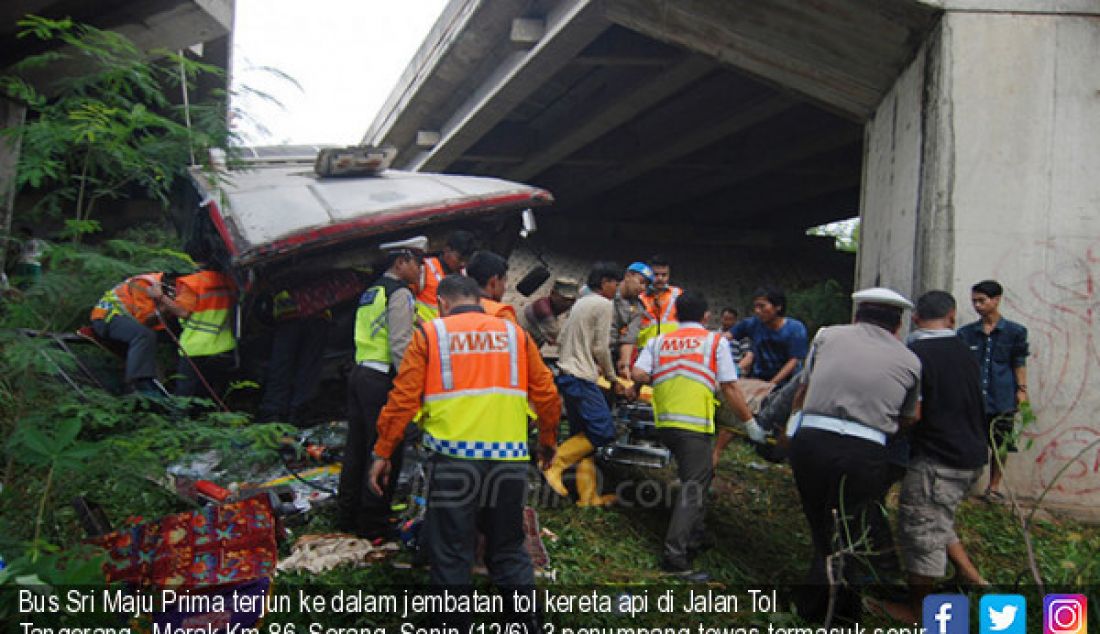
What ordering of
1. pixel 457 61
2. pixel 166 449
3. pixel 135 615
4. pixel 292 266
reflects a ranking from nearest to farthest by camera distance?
pixel 135 615 < pixel 166 449 < pixel 292 266 < pixel 457 61

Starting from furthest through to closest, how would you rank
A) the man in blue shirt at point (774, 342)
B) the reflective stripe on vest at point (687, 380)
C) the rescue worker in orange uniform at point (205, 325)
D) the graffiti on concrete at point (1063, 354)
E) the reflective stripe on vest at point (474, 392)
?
the man in blue shirt at point (774, 342)
the rescue worker in orange uniform at point (205, 325)
the graffiti on concrete at point (1063, 354)
the reflective stripe on vest at point (687, 380)
the reflective stripe on vest at point (474, 392)

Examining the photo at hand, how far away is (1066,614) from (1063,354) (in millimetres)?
3017

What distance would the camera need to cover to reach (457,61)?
1023 centimetres

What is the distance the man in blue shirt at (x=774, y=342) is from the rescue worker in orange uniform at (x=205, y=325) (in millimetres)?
4455

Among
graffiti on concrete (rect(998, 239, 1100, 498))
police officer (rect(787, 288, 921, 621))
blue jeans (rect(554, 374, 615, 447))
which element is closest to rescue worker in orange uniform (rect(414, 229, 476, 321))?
blue jeans (rect(554, 374, 615, 447))

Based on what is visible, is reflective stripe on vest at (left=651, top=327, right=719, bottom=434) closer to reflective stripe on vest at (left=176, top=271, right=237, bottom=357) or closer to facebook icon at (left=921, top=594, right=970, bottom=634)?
facebook icon at (left=921, top=594, right=970, bottom=634)

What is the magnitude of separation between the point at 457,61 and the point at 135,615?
868cm

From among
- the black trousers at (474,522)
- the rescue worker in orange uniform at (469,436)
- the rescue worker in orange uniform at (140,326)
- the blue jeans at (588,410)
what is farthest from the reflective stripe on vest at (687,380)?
the rescue worker in orange uniform at (140,326)

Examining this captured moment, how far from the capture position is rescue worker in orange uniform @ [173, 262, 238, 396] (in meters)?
5.86

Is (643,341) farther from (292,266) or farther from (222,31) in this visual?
(222,31)

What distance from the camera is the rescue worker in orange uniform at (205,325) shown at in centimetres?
586

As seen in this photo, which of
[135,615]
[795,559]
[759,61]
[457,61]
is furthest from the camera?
[457,61]

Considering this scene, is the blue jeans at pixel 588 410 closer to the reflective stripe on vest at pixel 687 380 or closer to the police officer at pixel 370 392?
the reflective stripe on vest at pixel 687 380

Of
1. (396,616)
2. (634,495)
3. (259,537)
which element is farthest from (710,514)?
→ (259,537)
